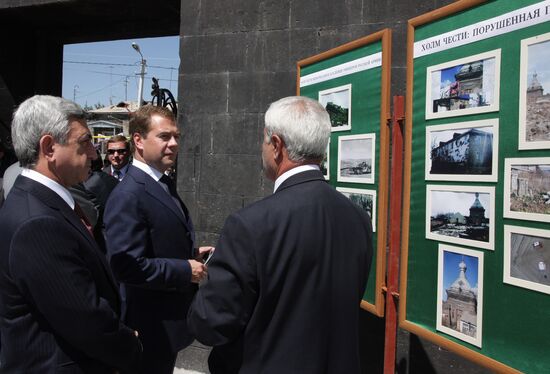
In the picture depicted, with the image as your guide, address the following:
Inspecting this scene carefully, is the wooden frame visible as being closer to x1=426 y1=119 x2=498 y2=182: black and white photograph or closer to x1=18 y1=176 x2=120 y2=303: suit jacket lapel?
x1=426 y1=119 x2=498 y2=182: black and white photograph

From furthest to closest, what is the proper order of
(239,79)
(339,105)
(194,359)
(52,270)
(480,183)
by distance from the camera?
→ (194,359), (239,79), (339,105), (480,183), (52,270)

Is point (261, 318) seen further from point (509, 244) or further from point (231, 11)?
point (231, 11)

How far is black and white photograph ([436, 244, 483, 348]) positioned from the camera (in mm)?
1882

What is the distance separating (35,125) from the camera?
1.65 m

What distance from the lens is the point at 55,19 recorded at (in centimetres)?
597

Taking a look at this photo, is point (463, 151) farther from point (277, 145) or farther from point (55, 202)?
point (55, 202)

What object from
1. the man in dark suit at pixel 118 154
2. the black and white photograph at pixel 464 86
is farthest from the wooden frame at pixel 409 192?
the man in dark suit at pixel 118 154

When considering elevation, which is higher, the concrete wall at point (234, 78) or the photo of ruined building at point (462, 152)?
the concrete wall at point (234, 78)

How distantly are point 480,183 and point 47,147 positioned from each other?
157cm

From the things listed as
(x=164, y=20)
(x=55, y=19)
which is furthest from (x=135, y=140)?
(x=55, y=19)

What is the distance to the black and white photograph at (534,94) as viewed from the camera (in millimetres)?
1594

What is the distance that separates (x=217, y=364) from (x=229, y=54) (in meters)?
3.05

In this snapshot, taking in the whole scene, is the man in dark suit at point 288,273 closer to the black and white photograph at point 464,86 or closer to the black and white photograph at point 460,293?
the black and white photograph at point 460,293

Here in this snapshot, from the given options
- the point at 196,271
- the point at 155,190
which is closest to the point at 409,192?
the point at 196,271
